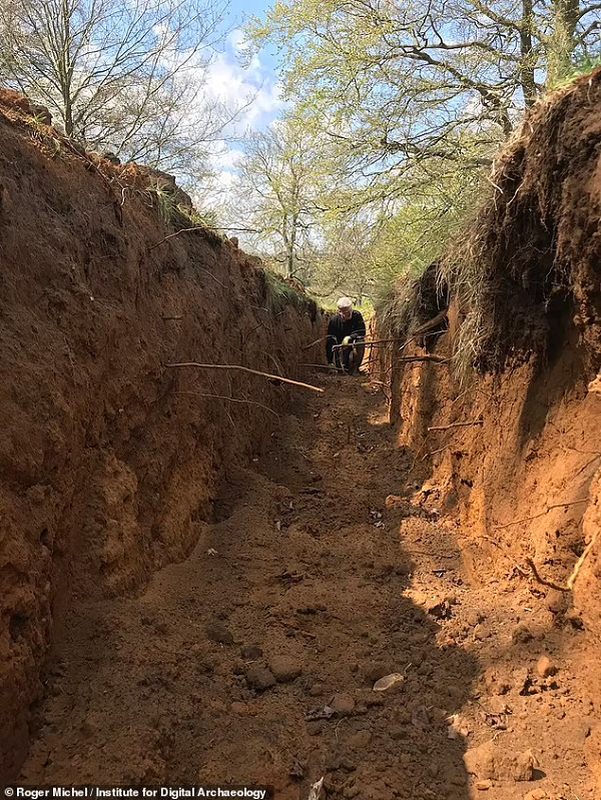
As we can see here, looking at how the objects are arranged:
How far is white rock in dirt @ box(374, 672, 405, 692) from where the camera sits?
8.26ft

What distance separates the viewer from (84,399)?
8.82ft

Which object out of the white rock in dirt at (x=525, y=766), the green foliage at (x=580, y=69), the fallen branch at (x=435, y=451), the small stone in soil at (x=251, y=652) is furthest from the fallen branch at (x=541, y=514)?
the green foliage at (x=580, y=69)

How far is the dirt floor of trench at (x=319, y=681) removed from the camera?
198cm

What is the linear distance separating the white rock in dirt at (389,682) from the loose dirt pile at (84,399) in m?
1.45

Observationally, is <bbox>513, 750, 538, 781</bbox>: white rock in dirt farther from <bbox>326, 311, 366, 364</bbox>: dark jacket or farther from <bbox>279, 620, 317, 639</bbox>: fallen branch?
<bbox>326, 311, 366, 364</bbox>: dark jacket

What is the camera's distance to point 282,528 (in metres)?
4.25

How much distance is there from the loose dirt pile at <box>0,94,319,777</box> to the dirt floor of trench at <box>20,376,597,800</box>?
8.1 inches

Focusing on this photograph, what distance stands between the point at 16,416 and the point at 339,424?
5652mm

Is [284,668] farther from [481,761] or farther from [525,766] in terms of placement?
[525,766]

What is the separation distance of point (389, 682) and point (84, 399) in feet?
7.18

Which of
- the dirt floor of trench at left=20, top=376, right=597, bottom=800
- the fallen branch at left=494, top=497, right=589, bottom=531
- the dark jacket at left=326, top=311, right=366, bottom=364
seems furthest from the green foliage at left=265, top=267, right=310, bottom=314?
the fallen branch at left=494, top=497, right=589, bottom=531

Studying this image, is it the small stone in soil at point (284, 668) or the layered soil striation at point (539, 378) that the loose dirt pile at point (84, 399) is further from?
the layered soil striation at point (539, 378)

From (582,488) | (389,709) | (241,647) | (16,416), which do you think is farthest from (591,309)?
(16,416)

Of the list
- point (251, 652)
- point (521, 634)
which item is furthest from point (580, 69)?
point (251, 652)
